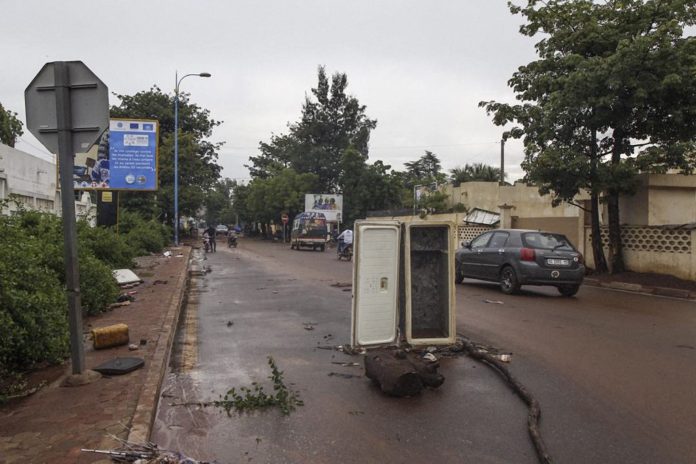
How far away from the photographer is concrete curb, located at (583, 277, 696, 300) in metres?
12.8

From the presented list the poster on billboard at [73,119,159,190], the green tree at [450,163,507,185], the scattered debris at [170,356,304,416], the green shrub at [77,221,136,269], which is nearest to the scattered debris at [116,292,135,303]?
the green shrub at [77,221,136,269]

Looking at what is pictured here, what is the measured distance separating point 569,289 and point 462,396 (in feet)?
27.3

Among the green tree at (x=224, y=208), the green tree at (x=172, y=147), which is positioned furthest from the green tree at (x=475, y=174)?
the green tree at (x=224, y=208)

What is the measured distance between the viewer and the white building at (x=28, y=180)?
1735cm

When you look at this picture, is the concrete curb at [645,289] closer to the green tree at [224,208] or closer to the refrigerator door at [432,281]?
the refrigerator door at [432,281]

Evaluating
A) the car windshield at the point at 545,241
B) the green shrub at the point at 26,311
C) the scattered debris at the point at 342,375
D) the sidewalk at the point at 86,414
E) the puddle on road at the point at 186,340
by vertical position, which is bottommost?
the puddle on road at the point at 186,340

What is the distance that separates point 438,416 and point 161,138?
44170 millimetres

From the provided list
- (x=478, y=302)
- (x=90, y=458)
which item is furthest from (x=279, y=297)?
(x=90, y=458)

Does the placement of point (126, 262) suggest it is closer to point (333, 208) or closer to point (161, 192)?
point (161, 192)

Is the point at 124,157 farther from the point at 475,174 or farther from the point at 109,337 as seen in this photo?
the point at 475,174

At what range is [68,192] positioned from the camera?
15.8 feet

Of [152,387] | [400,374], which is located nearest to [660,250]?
[400,374]

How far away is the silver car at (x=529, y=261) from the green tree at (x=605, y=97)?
3.39 m

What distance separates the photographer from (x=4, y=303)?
485 cm
